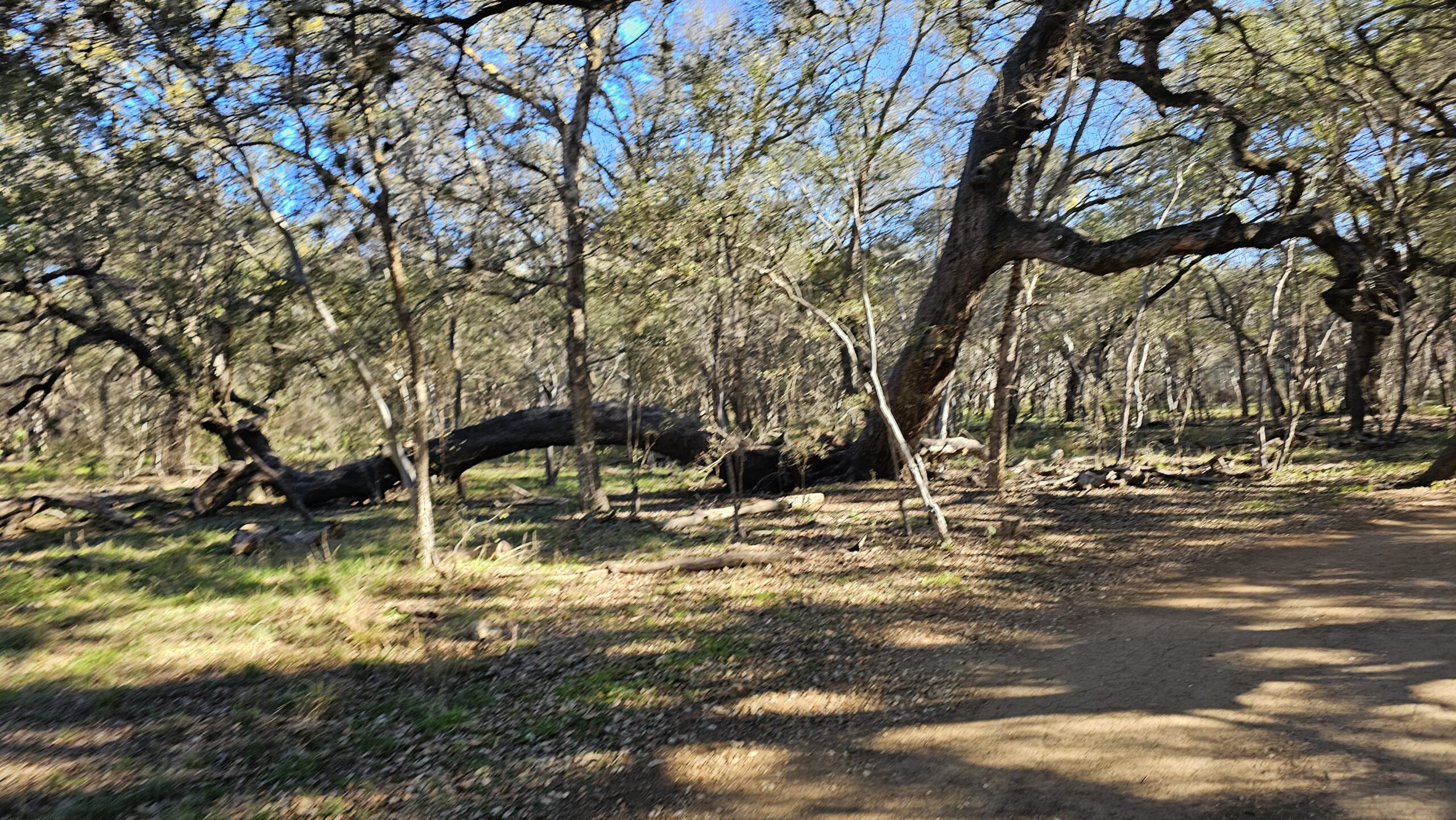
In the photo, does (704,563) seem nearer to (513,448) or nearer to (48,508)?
(513,448)

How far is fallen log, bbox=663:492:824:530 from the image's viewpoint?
463 inches

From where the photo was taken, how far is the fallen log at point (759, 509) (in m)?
11.8

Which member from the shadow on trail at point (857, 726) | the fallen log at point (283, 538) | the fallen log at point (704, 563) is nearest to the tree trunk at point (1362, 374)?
the shadow on trail at point (857, 726)

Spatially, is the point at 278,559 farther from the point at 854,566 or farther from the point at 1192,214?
the point at 1192,214

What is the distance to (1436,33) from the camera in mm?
10641

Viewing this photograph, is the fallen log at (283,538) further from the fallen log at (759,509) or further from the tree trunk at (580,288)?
the fallen log at (759,509)

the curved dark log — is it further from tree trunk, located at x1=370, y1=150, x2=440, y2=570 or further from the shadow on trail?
the shadow on trail

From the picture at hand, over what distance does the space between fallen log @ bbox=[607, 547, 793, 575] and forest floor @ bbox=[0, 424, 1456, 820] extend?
163 mm

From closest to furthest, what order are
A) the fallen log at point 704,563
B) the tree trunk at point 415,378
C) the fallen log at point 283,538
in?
the tree trunk at point 415,378 < the fallen log at point 704,563 < the fallen log at point 283,538

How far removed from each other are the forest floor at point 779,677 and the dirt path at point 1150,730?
2cm

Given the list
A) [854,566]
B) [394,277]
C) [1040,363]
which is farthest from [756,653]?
[1040,363]

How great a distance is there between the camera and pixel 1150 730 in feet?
15.0

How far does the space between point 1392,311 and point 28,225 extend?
24.2 m

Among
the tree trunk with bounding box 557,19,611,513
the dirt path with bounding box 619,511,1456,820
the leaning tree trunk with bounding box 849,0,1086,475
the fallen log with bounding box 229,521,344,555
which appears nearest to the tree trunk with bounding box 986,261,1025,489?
the leaning tree trunk with bounding box 849,0,1086,475
